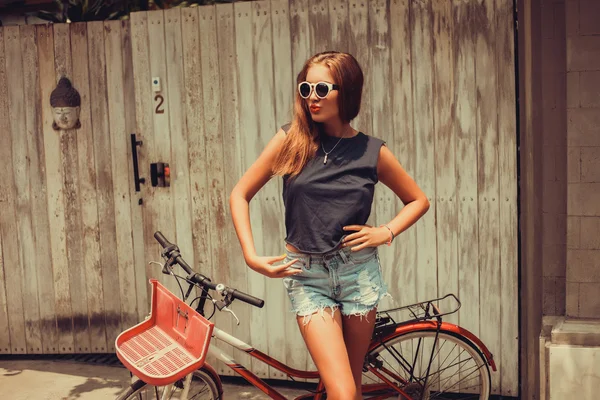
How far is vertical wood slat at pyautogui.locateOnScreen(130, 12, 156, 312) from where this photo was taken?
4.94 m

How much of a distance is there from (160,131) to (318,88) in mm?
2203

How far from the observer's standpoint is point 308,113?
10.1ft

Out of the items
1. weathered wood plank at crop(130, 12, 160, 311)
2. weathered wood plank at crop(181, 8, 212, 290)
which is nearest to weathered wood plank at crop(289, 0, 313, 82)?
weathered wood plank at crop(181, 8, 212, 290)

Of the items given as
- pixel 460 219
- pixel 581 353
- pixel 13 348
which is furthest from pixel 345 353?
pixel 13 348

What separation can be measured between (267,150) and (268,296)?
76.2 inches

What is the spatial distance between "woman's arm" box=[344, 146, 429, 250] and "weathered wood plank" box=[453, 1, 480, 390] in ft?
4.22

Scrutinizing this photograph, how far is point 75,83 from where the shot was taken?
214 inches

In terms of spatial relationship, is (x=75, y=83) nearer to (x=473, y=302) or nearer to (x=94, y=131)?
(x=94, y=131)

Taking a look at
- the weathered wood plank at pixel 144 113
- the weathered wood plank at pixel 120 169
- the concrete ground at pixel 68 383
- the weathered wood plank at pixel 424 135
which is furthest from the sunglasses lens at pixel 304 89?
the weathered wood plank at pixel 120 169

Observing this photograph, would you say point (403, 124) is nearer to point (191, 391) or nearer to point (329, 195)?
point (329, 195)

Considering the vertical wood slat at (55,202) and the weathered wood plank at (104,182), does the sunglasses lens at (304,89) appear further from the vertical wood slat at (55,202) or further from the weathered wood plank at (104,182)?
the vertical wood slat at (55,202)

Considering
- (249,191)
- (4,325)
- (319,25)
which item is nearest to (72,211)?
(4,325)

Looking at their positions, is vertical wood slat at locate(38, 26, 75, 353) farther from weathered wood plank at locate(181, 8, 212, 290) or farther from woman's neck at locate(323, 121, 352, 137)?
woman's neck at locate(323, 121, 352, 137)

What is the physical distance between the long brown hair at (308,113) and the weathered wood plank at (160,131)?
2019 mm
